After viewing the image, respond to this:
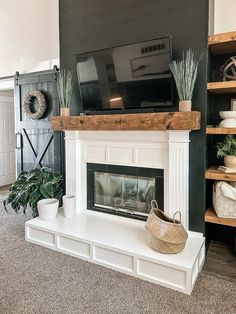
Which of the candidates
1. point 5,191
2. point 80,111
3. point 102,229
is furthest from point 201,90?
point 5,191

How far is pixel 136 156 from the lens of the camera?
285 cm

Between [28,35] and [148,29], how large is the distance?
2.46 m

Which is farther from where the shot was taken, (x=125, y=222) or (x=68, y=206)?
(x=68, y=206)

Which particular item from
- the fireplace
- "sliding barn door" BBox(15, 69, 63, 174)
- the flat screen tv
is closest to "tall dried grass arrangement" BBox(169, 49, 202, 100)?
the flat screen tv

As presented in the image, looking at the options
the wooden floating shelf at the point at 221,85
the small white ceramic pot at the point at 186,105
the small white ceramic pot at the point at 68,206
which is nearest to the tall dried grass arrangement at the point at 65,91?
the small white ceramic pot at the point at 68,206

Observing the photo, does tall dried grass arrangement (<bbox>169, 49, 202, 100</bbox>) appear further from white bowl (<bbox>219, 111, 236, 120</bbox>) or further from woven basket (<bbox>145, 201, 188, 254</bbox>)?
woven basket (<bbox>145, 201, 188, 254</bbox>)

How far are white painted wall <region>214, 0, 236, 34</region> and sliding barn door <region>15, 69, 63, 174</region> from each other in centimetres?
229

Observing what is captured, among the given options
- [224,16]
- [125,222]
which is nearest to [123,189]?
[125,222]

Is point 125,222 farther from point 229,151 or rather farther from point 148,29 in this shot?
point 148,29

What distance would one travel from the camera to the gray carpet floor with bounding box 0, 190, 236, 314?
6.13ft

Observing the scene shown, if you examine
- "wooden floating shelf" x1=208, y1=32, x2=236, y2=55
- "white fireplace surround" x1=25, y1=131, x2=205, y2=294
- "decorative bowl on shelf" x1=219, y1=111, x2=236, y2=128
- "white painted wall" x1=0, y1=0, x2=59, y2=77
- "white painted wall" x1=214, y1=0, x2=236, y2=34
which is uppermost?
"white painted wall" x1=0, y1=0, x2=59, y2=77

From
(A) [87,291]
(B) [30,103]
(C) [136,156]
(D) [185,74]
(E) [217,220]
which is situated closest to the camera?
(A) [87,291]

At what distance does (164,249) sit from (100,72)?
6.39 feet

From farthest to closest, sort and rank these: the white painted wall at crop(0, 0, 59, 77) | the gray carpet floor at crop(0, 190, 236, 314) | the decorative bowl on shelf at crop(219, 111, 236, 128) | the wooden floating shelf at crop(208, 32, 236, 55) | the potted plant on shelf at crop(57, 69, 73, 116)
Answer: the white painted wall at crop(0, 0, 59, 77) → the potted plant on shelf at crop(57, 69, 73, 116) → the decorative bowl on shelf at crop(219, 111, 236, 128) → the wooden floating shelf at crop(208, 32, 236, 55) → the gray carpet floor at crop(0, 190, 236, 314)
